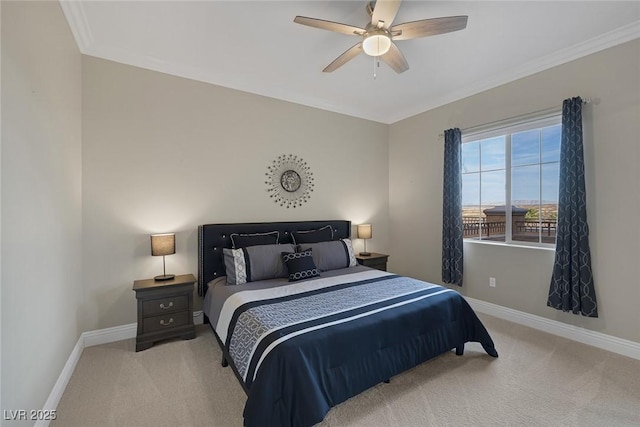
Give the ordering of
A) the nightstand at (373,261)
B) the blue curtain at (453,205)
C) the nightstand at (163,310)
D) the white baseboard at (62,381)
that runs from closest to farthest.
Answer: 1. the white baseboard at (62,381)
2. the nightstand at (163,310)
3. the blue curtain at (453,205)
4. the nightstand at (373,261)

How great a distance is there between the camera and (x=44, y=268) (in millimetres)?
1783

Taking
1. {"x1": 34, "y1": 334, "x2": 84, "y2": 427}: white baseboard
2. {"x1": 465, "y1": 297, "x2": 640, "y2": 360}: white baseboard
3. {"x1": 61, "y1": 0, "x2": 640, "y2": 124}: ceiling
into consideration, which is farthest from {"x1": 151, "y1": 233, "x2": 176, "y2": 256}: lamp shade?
{"x1": 465, "y1": 297, "x2": 640, "y2": 360}: white baseboard

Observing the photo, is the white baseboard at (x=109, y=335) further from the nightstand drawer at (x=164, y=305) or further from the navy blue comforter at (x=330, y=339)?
the navy blue comforter at (x=330, y=339)

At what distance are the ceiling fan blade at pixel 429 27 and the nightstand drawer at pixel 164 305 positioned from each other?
9.98ft

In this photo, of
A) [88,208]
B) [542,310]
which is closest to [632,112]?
[542,310]

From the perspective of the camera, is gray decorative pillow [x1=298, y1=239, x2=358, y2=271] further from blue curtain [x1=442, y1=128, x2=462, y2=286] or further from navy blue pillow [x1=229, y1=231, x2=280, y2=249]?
blue curtain [x1=442, y1=128, x2=462, y2=286]

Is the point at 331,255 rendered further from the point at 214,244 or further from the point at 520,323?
the point at 520,323

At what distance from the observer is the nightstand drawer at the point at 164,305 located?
8.66 ft

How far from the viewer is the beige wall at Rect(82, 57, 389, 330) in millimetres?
2746

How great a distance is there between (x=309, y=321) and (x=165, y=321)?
5.55ft

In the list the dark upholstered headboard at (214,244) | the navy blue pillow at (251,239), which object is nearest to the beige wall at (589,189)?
the navy blue pillow at (251,239)

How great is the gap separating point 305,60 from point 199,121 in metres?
1.40

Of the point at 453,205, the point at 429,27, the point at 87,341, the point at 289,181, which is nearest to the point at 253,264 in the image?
the point at 289,181

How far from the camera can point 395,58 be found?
245cm
